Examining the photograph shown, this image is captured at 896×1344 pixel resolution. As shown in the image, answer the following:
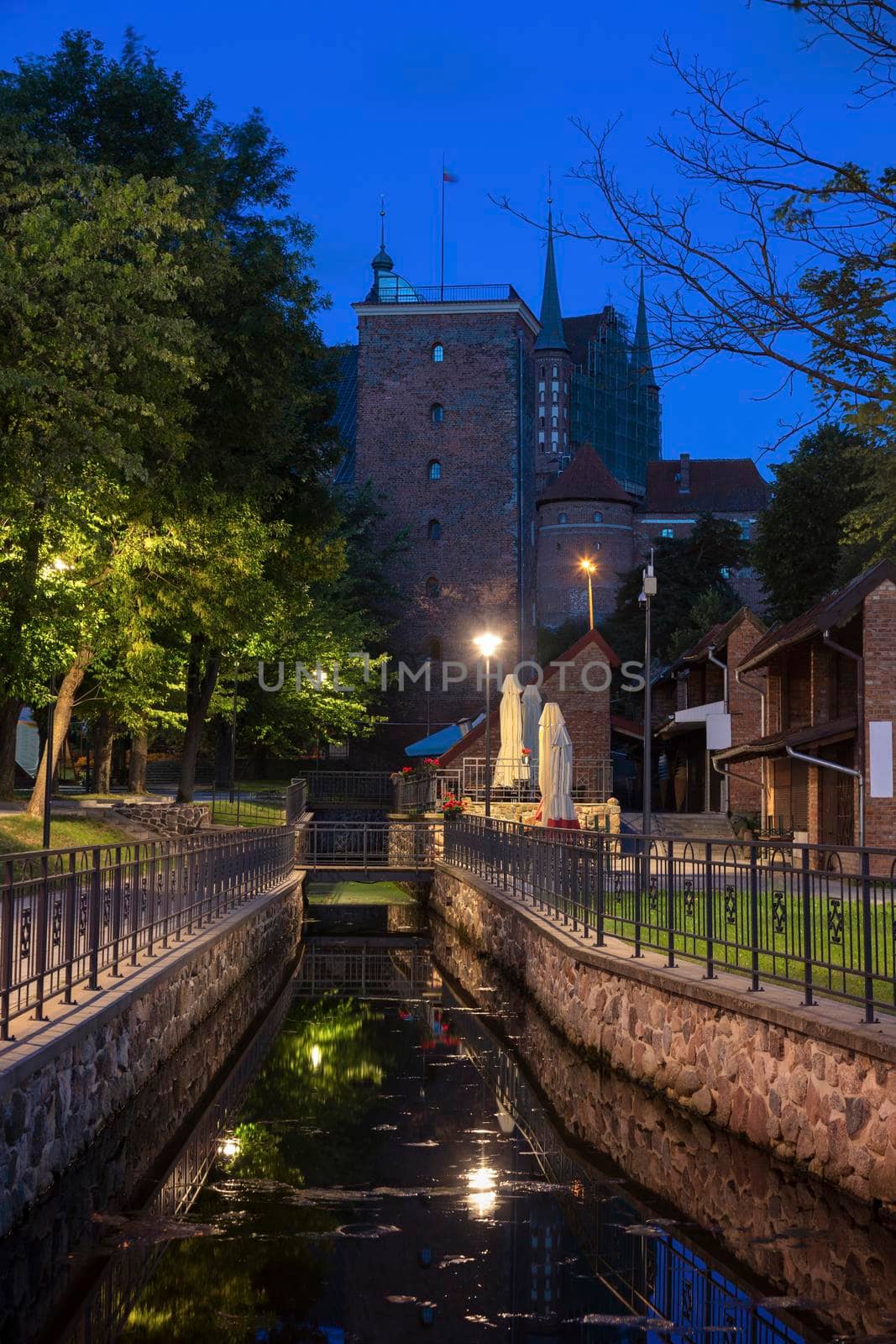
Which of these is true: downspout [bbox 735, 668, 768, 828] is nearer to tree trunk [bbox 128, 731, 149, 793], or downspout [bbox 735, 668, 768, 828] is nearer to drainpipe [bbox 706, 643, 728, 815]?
drainpipe [bbox 706, 643, 728, 815]

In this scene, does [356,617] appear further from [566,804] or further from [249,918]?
[249,918]

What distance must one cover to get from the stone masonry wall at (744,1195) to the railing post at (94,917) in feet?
11.9

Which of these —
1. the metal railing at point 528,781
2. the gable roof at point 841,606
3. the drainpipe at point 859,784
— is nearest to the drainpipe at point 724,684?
the metal railing at point 528,781

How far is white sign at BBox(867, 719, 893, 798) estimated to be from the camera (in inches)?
1137

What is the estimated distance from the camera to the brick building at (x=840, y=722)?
1140 inches

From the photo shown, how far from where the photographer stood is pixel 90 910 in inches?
429

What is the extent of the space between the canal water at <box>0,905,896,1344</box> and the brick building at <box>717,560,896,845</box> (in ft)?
55.9

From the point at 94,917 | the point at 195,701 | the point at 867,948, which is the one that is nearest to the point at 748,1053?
the point at 867,948

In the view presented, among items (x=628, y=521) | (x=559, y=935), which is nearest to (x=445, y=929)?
(x=559, y=935)

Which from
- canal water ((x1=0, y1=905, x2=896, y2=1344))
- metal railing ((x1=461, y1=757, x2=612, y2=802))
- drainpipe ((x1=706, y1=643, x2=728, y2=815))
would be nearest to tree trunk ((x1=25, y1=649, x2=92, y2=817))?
metal railing ((x1=461, y1=757, x2=612, y2=802))

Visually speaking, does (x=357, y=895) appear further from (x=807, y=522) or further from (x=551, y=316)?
(x=551, y=316)

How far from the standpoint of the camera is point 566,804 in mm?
27062

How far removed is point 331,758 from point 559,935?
54785 millimetres

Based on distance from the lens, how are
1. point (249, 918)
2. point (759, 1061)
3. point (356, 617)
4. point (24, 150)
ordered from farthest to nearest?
1. point (356, 617)
2. point (24, 150)
3. point (249, 918)
4. point (759, 1061)
